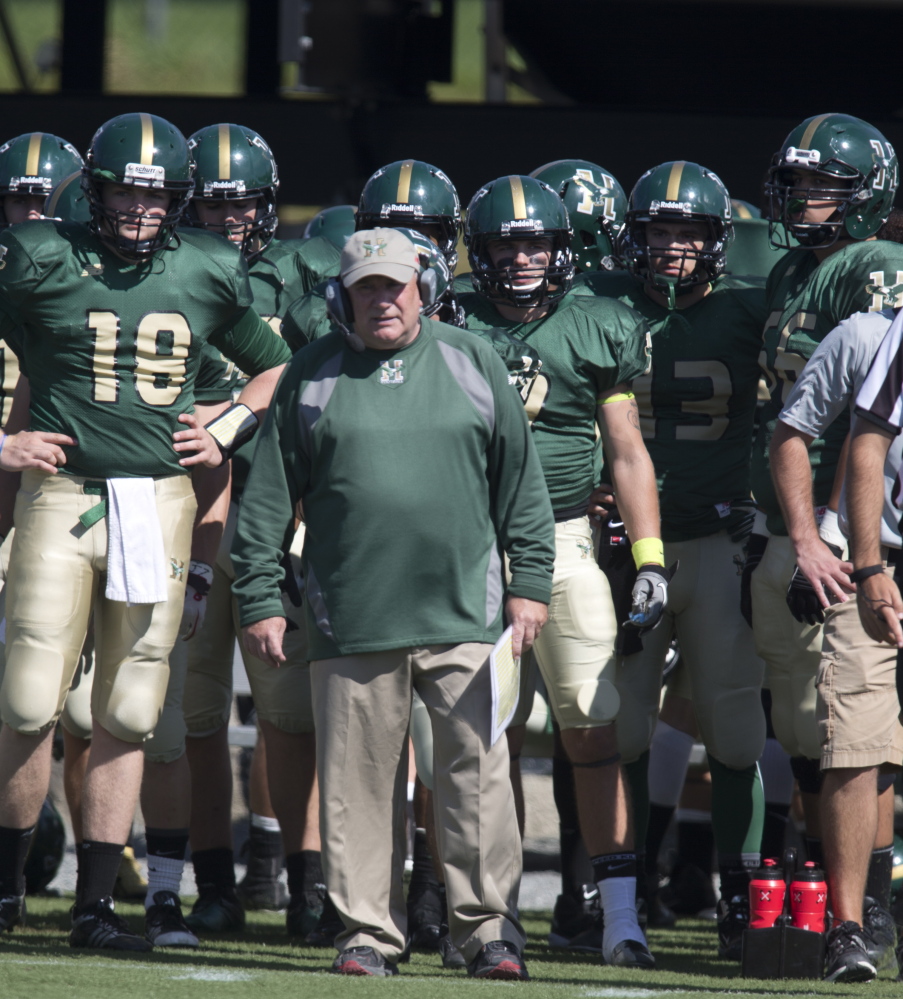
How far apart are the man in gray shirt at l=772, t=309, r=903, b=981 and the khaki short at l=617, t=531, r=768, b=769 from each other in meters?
0.50

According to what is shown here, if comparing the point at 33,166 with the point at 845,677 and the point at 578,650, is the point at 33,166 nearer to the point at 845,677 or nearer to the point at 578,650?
the point at 578,650

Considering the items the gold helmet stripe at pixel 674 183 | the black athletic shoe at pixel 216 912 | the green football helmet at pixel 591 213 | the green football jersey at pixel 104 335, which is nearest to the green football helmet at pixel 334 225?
the green football helmet at pixel 591 213

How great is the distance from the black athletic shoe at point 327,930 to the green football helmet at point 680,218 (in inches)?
73.2

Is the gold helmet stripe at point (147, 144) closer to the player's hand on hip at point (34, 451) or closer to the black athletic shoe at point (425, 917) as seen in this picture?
the player's hand on hip at point (34, 451)

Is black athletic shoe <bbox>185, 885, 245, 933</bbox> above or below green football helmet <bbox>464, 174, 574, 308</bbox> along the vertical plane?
below

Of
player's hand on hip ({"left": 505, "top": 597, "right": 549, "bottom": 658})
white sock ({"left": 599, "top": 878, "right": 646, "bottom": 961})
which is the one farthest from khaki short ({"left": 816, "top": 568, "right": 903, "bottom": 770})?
player's hand on hip ({"left": 505, "top": 597, "right": 549, "bottom": 658})

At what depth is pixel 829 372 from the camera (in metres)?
3.80

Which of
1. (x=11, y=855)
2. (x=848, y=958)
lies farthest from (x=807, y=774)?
(x=11, y=855)

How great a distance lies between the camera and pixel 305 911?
444 cm

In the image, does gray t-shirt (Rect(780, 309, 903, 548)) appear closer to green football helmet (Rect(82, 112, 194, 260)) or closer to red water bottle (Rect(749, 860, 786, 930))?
red water bottle (Rect(749, 860, 786, 930))

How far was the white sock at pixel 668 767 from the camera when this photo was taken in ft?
16.3

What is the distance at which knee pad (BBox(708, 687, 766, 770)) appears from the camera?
436 cm

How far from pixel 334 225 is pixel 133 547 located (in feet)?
7.32

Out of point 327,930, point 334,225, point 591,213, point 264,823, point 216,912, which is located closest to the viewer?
point 327,930
